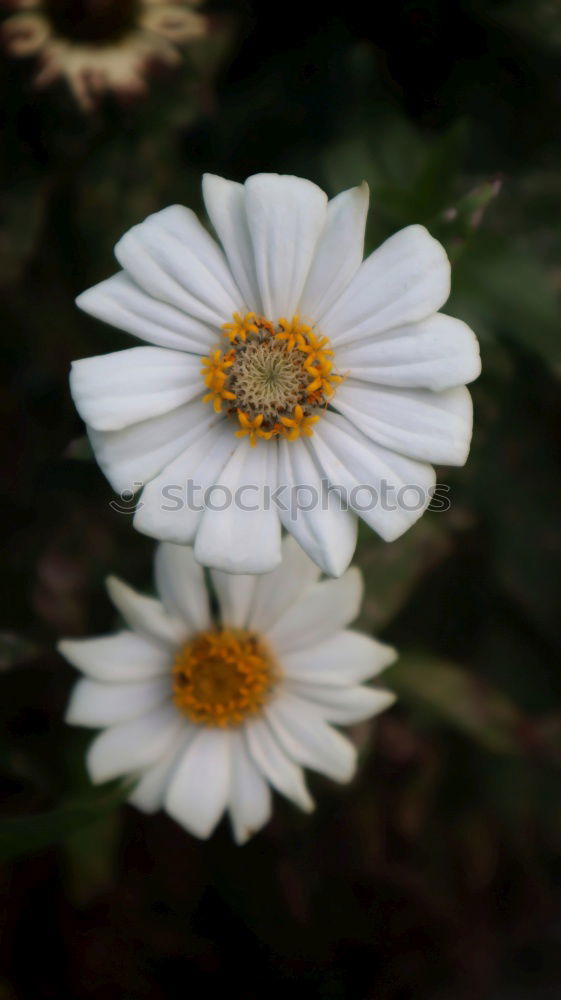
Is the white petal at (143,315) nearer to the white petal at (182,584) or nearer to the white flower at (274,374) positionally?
the white flower at (274,374)

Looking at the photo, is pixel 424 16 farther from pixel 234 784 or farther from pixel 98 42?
pixel 234 784

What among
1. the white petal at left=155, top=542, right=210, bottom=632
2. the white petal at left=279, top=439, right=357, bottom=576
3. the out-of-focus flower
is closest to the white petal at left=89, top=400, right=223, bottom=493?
the white petal at left=279, top=439, right=357, bottom=576

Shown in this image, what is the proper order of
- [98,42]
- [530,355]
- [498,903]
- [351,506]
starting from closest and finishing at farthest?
[351,506] → [98,42] → [530,355] → [498,903]

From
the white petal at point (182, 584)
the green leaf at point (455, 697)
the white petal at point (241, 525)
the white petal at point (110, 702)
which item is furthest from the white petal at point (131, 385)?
the green leaf at point (455, 697)

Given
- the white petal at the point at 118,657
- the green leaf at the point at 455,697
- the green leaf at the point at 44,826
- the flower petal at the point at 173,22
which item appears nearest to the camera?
the green leaf at the point at 44,826

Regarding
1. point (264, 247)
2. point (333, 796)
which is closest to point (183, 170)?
point (264, 247)

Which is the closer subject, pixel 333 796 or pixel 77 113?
pixel 77 113
